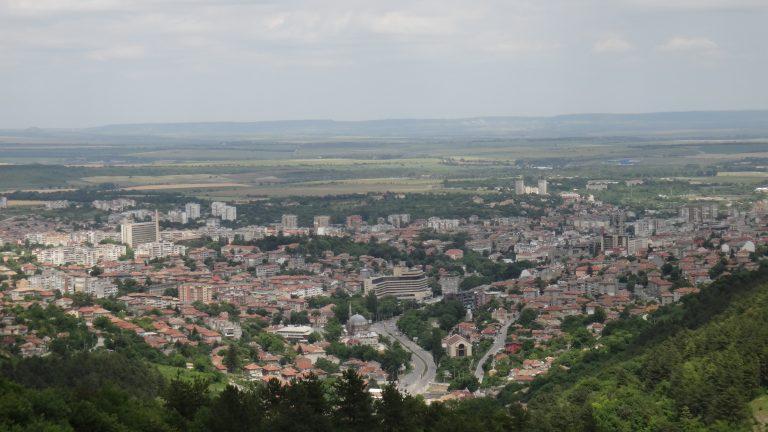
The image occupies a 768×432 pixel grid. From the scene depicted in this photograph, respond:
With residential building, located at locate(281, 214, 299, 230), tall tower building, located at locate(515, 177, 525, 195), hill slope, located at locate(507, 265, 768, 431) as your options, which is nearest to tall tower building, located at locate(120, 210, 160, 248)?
residential building, located at locate(281, 214, 299, 230)

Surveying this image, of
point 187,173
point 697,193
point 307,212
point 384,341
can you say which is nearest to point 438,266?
point 384,341

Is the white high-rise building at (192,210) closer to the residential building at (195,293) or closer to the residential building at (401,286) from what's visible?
the residential building at (401,286)

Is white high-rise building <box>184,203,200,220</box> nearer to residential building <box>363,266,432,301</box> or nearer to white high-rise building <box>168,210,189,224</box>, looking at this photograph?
white high-rise building <box>168,210,189,224</box>

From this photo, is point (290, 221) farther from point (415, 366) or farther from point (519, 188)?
point (415, 366)

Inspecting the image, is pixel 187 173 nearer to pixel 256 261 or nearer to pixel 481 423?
pixel 256 261

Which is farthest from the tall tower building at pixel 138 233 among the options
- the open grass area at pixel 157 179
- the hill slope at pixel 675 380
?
the hill slope at pixel 675 380

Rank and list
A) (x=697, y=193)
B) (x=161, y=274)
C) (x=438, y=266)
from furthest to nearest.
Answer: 1. (x=697, y=193)
2. (x=438, y=266)
3. (x=161, y=274)

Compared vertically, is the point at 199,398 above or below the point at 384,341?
above
